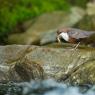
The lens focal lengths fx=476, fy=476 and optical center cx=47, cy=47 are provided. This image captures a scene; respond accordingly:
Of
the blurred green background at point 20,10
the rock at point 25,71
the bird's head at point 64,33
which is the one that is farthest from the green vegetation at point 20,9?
the rock at point 25,71

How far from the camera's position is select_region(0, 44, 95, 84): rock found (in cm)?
896

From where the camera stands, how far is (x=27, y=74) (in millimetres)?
Answer: 9188

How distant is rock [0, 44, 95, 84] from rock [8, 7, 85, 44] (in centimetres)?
594

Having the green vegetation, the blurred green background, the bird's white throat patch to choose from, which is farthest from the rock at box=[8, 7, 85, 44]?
the bird's white throat patch

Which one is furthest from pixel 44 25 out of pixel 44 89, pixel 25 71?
pixel 44 89

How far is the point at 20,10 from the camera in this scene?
18.2 m

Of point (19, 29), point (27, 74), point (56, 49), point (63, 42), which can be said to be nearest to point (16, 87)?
point (27, 74)

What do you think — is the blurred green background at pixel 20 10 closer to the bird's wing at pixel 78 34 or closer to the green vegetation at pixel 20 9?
the green vegetation at pixel 20 9

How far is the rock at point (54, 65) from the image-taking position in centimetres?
896

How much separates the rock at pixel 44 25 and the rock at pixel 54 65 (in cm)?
594

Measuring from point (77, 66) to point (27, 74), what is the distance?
3.20 feet

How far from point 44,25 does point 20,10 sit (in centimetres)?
141

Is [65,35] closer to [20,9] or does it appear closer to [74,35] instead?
[74,35]

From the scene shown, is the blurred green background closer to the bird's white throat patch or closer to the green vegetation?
the green vegetation
